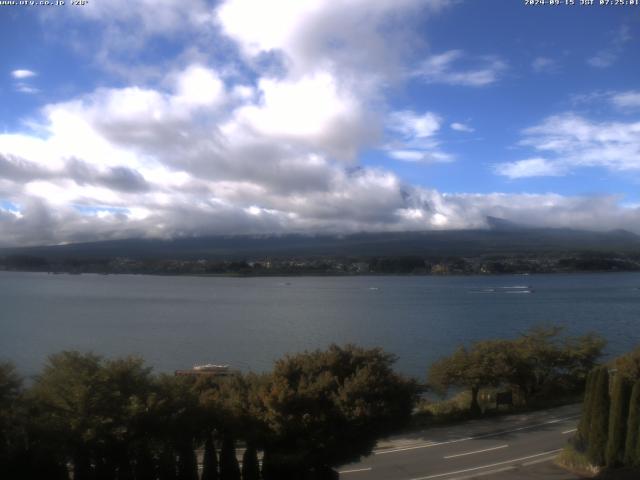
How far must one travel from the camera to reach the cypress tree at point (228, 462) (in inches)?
435

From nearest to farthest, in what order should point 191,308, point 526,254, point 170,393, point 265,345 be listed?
1. point 170,393
2. point 265,345
3. point 191,308
4. point 526,254

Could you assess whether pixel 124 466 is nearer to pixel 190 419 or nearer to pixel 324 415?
pixel 190 419

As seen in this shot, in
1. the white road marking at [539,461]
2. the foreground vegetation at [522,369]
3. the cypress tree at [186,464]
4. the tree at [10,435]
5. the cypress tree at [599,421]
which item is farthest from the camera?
the foreground vegetation at [522,369]

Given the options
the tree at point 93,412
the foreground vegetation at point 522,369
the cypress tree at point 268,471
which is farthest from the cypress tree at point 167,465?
the foreground vegetation at point 522,369

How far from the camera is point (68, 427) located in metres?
9.91

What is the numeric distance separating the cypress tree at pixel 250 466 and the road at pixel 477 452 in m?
2.81

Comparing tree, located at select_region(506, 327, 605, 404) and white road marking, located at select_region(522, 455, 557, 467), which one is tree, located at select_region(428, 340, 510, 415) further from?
white road marking, located at select_region(522, 455, 557, 467)

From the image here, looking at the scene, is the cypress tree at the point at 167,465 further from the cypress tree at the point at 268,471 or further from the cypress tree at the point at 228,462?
→ the cypress tree at the point at 268,471

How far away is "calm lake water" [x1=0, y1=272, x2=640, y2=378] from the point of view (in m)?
38.2

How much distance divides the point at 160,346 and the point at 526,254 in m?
147

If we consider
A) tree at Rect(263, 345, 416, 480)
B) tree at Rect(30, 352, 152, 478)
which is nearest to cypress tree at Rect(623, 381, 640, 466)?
tree at Rect(263, 345, 416, 480)

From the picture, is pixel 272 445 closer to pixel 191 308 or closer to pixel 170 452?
pixel 170 452

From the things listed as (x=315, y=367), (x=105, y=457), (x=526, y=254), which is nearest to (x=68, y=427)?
(x=105, y=457)

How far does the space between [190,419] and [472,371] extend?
517 inches
